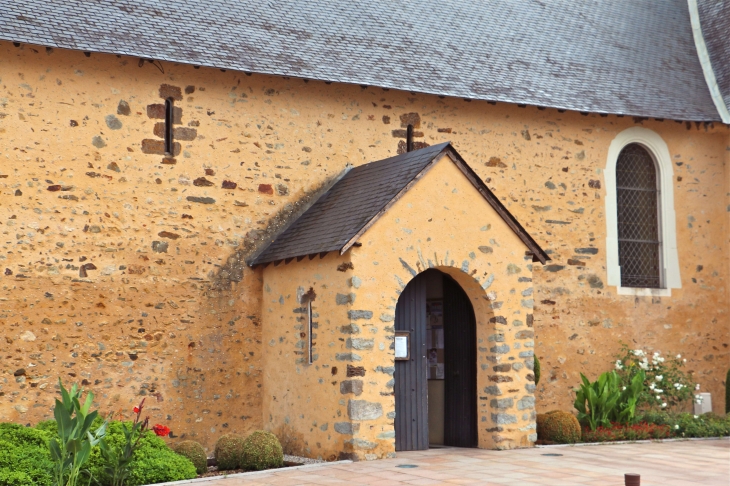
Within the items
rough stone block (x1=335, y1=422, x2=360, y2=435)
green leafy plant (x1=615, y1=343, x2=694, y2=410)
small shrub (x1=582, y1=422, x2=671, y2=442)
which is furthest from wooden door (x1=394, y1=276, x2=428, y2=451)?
green leafy plant (x1=615, y1=343, x2=694, y2=410)

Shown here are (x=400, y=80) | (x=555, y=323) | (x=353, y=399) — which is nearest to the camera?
(x=353, y=399)

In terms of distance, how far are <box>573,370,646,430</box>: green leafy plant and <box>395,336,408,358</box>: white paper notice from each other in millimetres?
3055

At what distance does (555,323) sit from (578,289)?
2.26 feet

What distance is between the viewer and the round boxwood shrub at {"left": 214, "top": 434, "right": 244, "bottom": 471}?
36.4ft

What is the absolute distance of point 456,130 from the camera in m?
14.5

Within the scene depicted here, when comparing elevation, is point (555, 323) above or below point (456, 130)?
below

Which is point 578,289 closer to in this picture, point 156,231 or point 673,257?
point 673,257

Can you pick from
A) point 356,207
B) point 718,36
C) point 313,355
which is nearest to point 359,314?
point 313,355

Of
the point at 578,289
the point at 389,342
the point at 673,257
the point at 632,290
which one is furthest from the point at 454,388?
the point at 673,257

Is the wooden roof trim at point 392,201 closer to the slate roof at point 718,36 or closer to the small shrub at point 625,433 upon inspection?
the small shrub at point 625,433

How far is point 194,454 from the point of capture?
1081cm

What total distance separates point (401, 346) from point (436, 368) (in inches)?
48.6

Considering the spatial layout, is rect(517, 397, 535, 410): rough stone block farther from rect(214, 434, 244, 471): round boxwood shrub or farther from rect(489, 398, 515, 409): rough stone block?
rect(214, 434, 244, 471): round boxwood shrub

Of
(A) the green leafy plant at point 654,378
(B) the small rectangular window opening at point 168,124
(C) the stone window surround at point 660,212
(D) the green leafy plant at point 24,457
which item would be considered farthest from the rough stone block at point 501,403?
(D) the green leafy plant at point 24,457
